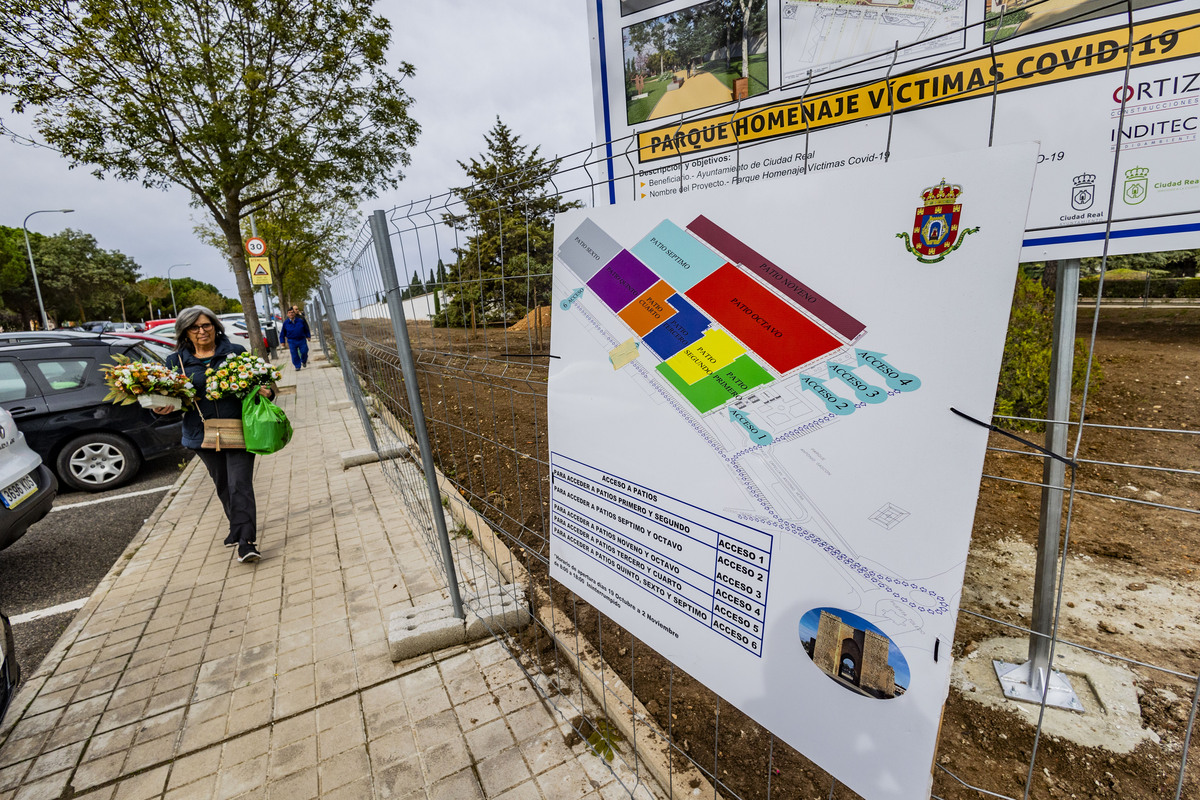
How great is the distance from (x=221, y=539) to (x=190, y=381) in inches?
60.9

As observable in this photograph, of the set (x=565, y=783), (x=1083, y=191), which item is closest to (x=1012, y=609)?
(x=1083, y=191)

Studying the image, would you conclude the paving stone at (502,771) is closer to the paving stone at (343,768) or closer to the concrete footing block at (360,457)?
the paving stone at (343,768)

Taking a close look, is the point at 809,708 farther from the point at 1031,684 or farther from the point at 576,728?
the point at 1031,684

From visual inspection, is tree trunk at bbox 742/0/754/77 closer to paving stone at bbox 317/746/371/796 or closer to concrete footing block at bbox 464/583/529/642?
concrete footing block at bbox 464/583/529/642

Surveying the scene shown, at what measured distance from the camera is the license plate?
3.45 m

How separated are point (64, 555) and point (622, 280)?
5.68 metres

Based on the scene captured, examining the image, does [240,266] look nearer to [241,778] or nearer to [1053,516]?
[241,778]

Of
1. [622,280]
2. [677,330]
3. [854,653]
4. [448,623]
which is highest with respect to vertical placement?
[622,280]

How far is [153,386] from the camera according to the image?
3424mm

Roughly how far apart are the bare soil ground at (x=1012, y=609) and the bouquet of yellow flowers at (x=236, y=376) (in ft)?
2.74

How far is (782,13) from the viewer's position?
5.10 feet

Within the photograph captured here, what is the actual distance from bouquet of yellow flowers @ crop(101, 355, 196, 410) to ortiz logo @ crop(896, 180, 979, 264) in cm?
423

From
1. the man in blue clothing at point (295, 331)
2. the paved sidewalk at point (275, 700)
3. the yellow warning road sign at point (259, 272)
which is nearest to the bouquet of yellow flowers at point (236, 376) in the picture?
the paved sidewalk at point (275, 700)

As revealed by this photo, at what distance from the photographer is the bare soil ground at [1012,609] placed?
1.89m
